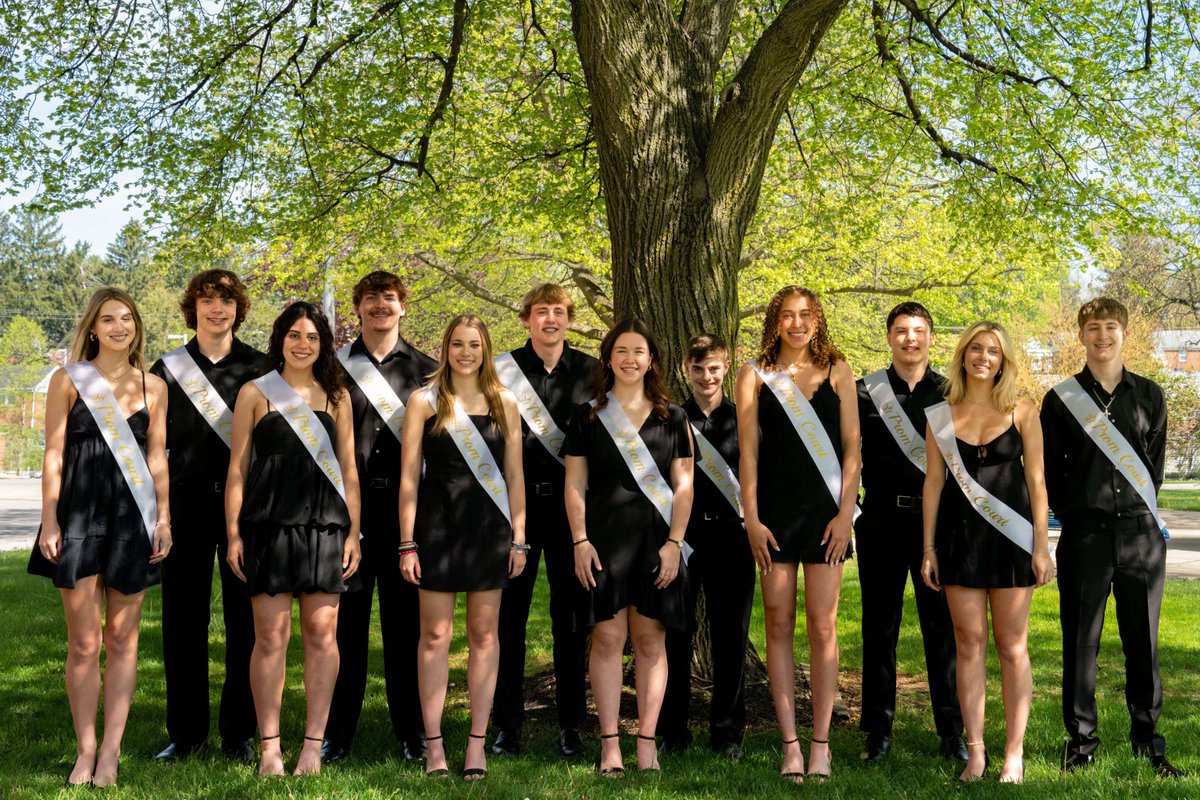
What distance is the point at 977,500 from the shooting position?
4297mm

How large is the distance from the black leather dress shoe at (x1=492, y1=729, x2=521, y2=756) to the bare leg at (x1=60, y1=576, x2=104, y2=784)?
1597 mm

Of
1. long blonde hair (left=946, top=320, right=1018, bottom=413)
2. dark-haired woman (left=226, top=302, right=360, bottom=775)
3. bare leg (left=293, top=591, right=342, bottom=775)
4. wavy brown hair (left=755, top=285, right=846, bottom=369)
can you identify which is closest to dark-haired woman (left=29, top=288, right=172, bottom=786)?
dark-haired woman (left=226, top=302, right=360, bottom=775)

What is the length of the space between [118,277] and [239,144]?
6935 cm

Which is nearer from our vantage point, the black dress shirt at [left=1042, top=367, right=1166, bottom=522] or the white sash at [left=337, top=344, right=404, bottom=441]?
the black dress shirt at [left=1042, top=367, right=1166, bottom=522]

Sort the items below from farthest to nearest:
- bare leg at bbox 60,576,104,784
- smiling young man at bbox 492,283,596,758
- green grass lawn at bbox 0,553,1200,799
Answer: smiling young man at bbox 492,283,596,758, bare leg at bbox 60,576,104,784, green grass lawn at bbox 0,553,1200,799

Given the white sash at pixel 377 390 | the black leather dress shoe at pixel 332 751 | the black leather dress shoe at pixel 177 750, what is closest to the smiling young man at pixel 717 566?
the white sash at pixel 377 390

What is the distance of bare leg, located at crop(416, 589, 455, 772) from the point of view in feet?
14.1

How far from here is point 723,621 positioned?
472 centimetres

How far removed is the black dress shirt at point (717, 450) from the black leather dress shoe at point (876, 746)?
1142mm

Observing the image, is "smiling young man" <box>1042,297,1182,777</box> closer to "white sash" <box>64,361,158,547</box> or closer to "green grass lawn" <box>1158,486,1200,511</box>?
"white sash" <box>64,361,158,547</box>

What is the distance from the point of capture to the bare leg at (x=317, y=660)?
426 cm

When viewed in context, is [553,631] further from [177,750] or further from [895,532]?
[177,750]

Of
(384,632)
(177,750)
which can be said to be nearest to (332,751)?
(384,632)

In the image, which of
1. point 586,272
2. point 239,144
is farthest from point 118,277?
point 239,144
